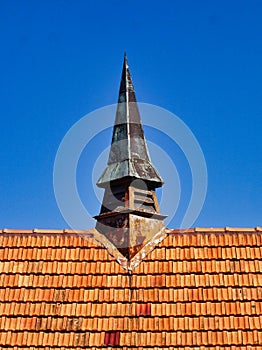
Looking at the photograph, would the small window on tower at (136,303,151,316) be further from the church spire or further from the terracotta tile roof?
the church spire

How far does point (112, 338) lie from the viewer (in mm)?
10391

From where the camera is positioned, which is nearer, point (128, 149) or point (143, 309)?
point (143, 309)

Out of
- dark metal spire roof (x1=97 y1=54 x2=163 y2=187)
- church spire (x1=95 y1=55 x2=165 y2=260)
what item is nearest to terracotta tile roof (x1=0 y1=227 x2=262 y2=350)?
church spire (x1=95 y1=55 x2=165 y2=260)

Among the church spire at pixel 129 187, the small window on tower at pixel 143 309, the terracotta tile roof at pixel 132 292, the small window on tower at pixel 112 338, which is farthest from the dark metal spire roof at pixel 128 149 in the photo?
the small window on tower at pixel 112 338

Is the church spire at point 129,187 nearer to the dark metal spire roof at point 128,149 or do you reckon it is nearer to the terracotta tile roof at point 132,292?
the dark metal spire roof at point 128,149

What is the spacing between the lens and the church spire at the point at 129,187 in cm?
1219

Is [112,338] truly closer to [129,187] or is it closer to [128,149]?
[129,187]

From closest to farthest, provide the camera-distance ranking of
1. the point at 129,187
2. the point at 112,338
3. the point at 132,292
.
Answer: the point at 112,338 → the point at 132,292 → the point at 129,187

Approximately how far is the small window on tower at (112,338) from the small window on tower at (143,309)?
0.60 metres

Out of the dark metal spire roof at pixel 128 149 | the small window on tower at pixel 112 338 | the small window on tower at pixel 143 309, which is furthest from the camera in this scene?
the dark metal spire roof at pixel 128 149

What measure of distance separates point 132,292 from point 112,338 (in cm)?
111

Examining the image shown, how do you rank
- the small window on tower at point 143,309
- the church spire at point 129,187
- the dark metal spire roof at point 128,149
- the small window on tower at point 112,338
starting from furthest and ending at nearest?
1. the dark metal spire roof at point 128,149
2. the church spire at point 129,187
3. the small window on tower at point 143,309
4. the small window on tower at point 112,338

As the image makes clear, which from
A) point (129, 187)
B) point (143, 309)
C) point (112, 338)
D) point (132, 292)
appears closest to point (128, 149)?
point (129, 187)

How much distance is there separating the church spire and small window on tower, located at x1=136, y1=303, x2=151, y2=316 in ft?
4.16
